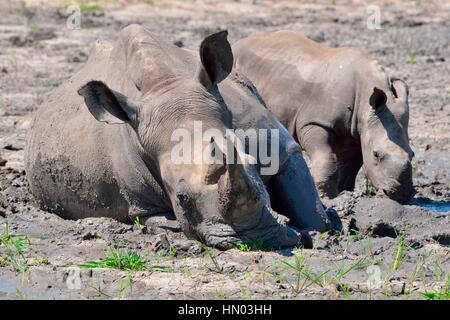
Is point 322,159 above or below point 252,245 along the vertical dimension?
below

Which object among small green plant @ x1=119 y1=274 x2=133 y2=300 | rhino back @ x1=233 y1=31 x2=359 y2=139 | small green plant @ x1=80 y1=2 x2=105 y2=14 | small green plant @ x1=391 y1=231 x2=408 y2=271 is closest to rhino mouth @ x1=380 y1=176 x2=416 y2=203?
rhino back @ x1=233 y1=31 x2=359 y2=139

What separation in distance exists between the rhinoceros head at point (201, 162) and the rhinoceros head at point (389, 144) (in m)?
2.66

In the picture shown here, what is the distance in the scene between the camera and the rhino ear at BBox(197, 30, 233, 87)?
7.27m

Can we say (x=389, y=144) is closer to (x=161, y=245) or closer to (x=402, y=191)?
(x=402, y=191)

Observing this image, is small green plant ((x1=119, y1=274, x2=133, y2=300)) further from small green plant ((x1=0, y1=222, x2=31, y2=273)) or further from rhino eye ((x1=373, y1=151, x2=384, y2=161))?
rhino eye ((x1=373, y1=151, x2=384, y2=161))

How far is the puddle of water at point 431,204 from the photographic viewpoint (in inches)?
381

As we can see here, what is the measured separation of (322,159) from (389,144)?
68 cm

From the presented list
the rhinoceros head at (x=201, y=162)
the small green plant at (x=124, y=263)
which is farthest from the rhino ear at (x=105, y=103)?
the small green plant at (x=124, y=263)

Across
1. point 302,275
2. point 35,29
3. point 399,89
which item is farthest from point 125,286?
point 35,29

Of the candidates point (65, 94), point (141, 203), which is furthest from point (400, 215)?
point (65, 94)

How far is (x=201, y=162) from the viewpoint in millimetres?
6871

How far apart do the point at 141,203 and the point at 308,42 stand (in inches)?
168

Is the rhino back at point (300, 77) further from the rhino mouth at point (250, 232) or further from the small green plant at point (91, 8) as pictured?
the small green plant at point (91, 8)
